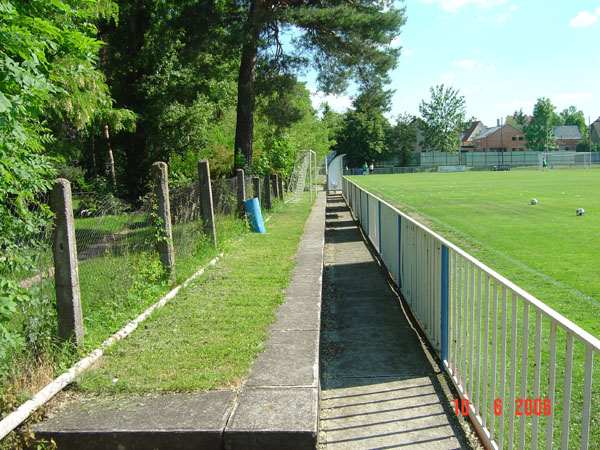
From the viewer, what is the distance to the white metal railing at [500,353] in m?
2.69

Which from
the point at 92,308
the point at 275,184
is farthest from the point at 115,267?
the point at 275,184

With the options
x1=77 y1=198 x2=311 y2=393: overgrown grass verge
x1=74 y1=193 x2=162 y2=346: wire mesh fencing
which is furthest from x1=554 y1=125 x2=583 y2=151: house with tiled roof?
x1=74 y1=193 x2=162 y2=346: wire mesh fencing

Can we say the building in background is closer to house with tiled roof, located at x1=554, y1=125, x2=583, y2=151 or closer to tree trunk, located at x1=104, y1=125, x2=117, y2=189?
house with tiled roof, located at x1=554, y1=125, x2=583, y2=151

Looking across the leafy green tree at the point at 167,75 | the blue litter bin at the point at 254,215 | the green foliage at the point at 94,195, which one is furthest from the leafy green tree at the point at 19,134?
the leafy green tree at the point at 167,75

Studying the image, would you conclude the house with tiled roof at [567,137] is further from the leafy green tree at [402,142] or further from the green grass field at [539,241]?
the green grass field at [539,241]

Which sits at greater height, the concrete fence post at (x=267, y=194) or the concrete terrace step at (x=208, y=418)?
the concrete fence post at (x=267, y=194)

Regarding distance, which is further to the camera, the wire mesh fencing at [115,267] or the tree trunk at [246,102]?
the tree trunk at [246,102]

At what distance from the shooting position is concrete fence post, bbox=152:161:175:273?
24.5ft

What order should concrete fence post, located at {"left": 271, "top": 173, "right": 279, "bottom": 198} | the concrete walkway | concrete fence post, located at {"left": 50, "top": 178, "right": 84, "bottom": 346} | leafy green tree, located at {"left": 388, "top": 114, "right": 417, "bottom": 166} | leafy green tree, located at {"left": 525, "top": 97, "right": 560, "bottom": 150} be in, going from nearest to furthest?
1. the concrete walkway
2. concrete fence post, located at {"left": 50, "top": 178, "right": 84, "bottom": 346}
3. concrete fence post, located at {"left": 271, "top": 173, "right": 279, "bottom": 198}
4. leafy green tree, located at {"left": 388, "top": 114, "right": 417, "bottom": 166}
5. leafy green tree, located at {"left": 525, "top": 97, "right": 560, "bottom": 150}

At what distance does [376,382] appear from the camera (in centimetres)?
478

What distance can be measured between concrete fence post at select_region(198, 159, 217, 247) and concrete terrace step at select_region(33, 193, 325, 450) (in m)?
6.28

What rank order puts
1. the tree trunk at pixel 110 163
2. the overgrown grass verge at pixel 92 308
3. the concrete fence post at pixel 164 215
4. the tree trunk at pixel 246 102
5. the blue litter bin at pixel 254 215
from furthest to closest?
the tree trunk at pixel 110 163 < the tree trunk at pixel 246 102 < the blue litter bin at pixel 254 215 < the concrete fence post at pixel 164 215 < the overgrown grass verge at pixel 92 308

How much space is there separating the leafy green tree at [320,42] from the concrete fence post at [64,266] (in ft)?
44.6

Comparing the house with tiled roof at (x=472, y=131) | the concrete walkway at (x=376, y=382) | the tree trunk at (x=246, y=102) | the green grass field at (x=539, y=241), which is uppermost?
the house with tiled roof at (x=472, y=131)
